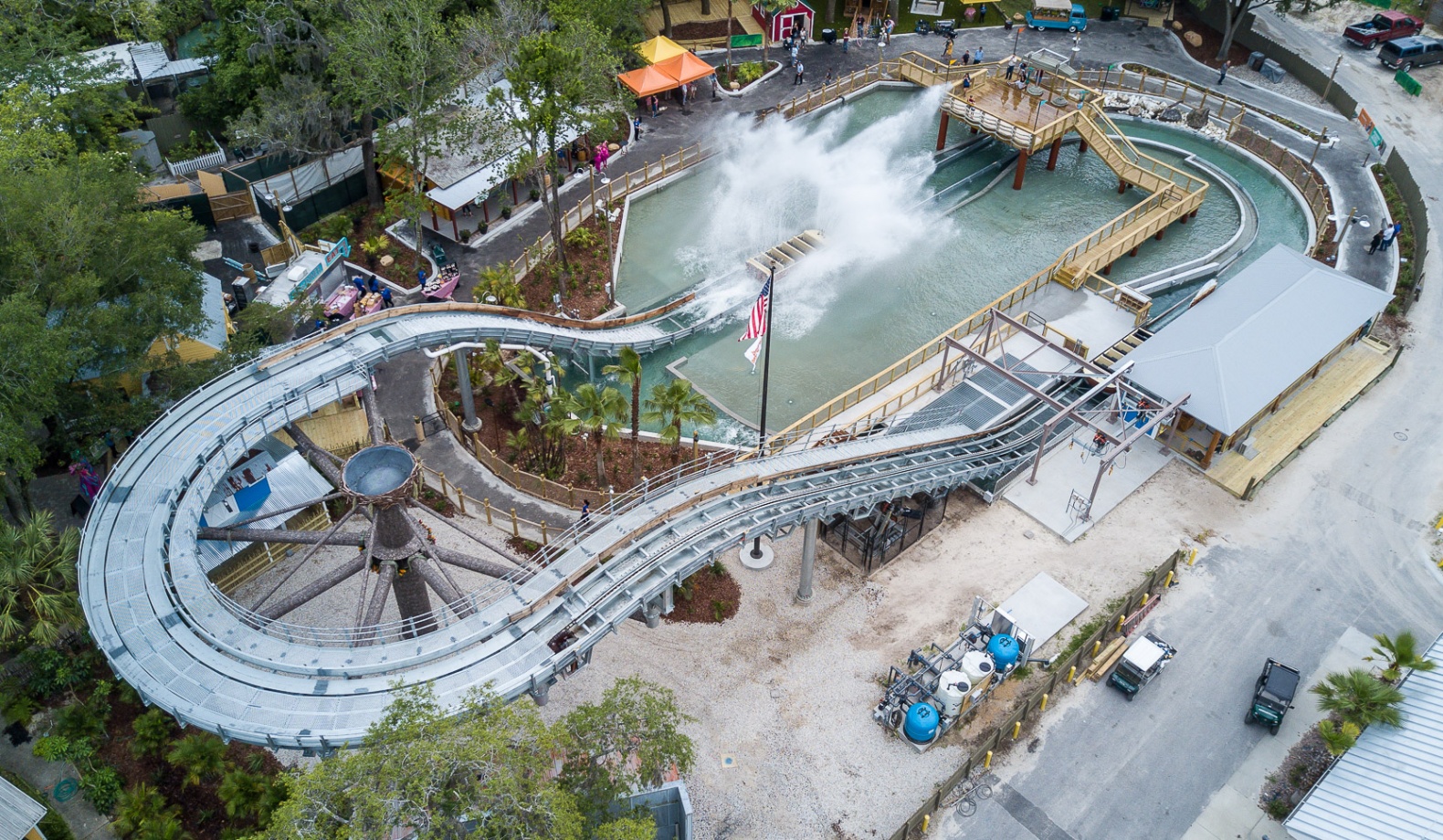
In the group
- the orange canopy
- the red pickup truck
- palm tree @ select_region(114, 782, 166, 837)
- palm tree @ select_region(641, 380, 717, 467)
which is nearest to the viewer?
palm tree @ select_region(114, 782, 166, 837)

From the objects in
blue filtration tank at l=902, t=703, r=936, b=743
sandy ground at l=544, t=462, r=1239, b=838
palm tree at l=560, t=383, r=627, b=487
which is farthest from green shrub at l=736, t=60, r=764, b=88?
blue filtration tank at l=902, t=703, r=936, b=743

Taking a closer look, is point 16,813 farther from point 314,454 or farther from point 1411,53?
point 1411,53

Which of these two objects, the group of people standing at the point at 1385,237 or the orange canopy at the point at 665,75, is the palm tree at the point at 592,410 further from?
the group of people standing at the point at 1385,237

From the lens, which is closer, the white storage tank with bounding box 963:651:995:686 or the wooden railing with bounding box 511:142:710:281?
the white storage tank with bounding box 963:651:995:686

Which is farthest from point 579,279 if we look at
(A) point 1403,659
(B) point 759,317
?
(A) point 1403,659

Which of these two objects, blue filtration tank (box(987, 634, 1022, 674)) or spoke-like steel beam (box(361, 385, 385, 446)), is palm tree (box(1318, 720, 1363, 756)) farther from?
spoke-like steel beam (box(361, 385, 385, 446))

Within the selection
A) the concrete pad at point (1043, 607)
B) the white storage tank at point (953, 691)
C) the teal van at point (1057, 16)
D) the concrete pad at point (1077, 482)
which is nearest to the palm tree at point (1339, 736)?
the concrete pad at point (1043, 607)

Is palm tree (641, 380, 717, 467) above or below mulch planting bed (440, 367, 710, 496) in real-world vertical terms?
above
